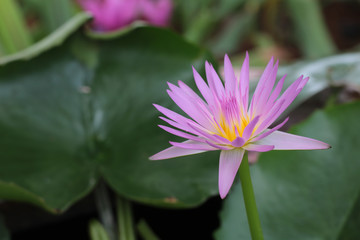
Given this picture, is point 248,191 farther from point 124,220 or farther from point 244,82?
point 124,220

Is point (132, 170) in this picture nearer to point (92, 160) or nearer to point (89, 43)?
point (92, 160)

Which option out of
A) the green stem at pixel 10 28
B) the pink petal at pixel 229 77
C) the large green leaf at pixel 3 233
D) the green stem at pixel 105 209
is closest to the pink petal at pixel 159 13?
the green stem at pixel 10 28

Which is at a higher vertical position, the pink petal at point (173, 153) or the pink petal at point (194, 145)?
the pink petal at point (194, 145)

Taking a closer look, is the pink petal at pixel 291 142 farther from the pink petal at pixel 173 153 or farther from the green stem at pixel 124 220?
the green stem at pixel 124 220

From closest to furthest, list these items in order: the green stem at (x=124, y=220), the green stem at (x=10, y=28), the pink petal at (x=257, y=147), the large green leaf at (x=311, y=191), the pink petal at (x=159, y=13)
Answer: the pink petal at (x=257, y=147) < the large green leaf at (x=311, y=191) < the green stem at (x=124, y=220) < the green stem at (x=10, y=28) < the pink petal at (x=159, y=13)

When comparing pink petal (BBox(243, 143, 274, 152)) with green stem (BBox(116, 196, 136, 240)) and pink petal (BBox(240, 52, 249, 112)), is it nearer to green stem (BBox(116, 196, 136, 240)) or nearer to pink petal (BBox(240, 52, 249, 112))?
pink petal (BBox(240, 52, 249, 112))

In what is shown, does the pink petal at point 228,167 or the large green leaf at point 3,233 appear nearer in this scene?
the pink petal at point 228,167

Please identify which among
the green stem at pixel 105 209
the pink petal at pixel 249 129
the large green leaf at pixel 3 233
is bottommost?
the green stem at pixel 105 209
